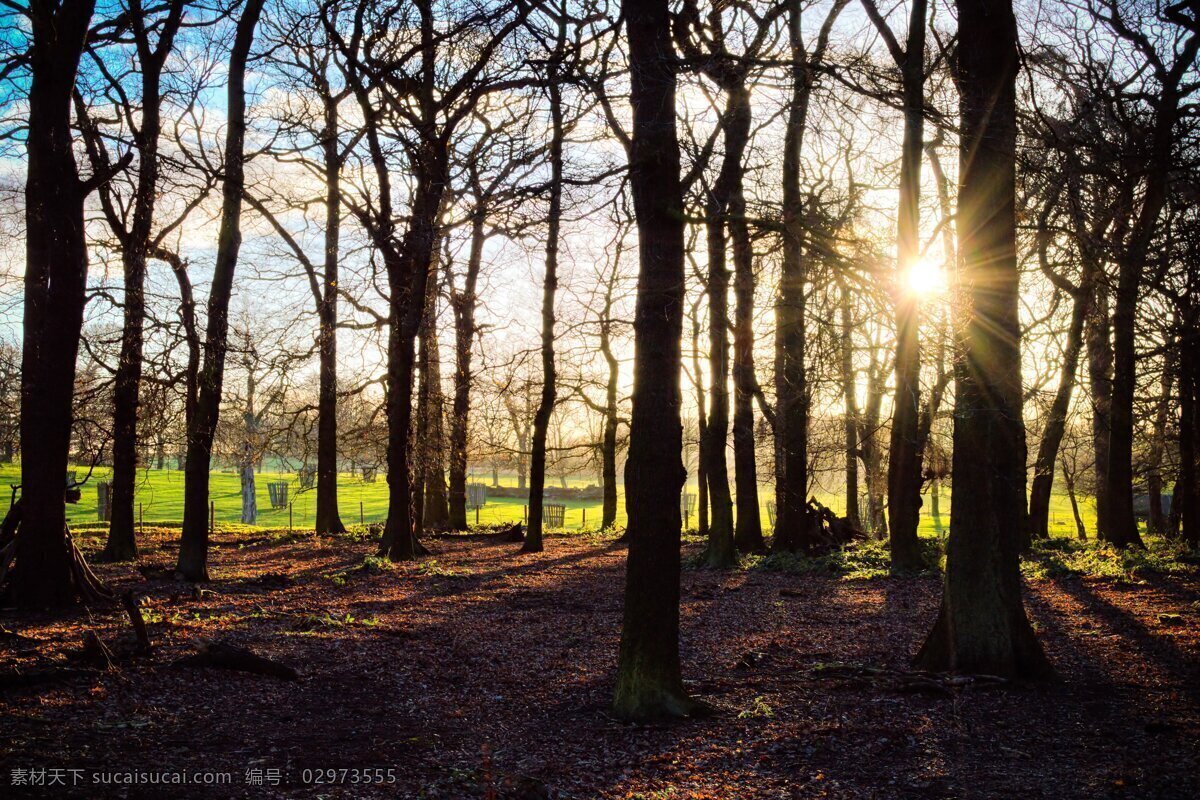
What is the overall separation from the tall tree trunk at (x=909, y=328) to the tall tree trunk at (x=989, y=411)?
0.54 meters

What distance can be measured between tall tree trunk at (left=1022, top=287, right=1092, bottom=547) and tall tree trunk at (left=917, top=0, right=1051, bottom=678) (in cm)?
432

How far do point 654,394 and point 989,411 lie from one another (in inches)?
124

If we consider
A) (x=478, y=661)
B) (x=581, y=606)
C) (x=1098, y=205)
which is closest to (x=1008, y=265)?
(x=1098, y=205)

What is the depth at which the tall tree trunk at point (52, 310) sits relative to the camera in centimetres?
912

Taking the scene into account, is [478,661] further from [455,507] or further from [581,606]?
[455,507]

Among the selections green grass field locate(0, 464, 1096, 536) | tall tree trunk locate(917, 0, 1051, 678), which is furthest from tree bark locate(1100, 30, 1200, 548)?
green grass field locate(0, 464, 1096, 536)

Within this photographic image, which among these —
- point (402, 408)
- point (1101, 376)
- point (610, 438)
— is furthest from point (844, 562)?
point (402, 408)

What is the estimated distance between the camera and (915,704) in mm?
6715

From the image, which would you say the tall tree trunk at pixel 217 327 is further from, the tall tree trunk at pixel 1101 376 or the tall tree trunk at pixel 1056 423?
the tall tree trunk at pixel 1101 376

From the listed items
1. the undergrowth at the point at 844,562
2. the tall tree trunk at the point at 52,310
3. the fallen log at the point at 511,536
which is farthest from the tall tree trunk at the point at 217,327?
the fallen log at the point at 511,536

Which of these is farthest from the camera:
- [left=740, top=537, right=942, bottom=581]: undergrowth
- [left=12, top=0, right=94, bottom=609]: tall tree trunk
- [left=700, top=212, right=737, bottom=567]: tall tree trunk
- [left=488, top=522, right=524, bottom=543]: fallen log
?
[left=488, top=522, right=524, bottom=543]: fallen log

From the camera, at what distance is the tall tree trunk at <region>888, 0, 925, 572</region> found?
5.91 metres

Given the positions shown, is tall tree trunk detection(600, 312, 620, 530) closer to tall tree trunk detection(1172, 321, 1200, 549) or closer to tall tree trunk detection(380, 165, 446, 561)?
tall tree trunk detection(380, 165, 446, 561)

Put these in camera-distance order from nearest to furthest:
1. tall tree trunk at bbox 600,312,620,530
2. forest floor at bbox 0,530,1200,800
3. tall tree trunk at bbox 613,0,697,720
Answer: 1. forest floor at bbox 0,530,1200,800
2. tall tree trunk at bbox 613,0,697,720
3. tall tree trunk at bbox 600,312,620,530
